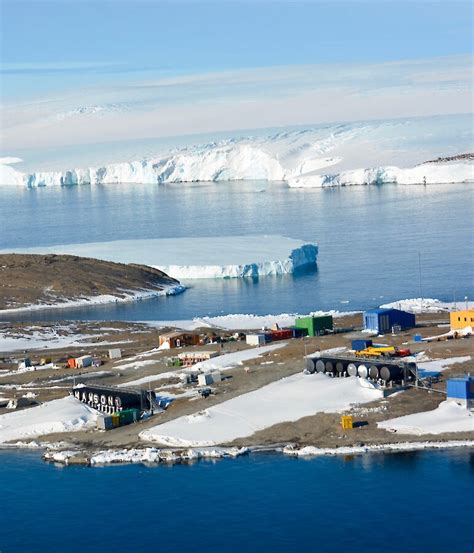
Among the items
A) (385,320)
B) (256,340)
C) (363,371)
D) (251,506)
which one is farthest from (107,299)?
(251,506)

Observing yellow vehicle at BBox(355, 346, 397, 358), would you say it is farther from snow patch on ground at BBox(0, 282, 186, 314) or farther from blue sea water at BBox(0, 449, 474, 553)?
snow patch on ground at BBox(0, 282, 186, 314)

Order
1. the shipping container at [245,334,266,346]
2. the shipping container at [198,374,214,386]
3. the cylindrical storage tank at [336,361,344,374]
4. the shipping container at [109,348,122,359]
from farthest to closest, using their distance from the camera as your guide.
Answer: the shipping container at [109,348,122,359] → the shipping container at [245,334,266,346] → the shipping container at [198,374,214,386] → the cylindrical storage tank at [336,361,344,374]

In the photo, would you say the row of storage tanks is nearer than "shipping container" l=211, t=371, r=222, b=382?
Yes

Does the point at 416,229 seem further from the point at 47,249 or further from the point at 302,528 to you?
the point at 302,528

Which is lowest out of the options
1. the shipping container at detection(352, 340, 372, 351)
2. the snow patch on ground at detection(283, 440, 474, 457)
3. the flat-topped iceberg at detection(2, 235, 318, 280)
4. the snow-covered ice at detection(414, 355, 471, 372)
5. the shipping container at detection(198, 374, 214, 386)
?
Result: the snow patch on ground at detection(283, 440, 474, 457)


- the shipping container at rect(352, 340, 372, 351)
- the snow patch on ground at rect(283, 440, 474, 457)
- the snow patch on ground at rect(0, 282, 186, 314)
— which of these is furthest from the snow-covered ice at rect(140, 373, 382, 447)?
the snow patch on ground at rect(0, 282, 186, 314)

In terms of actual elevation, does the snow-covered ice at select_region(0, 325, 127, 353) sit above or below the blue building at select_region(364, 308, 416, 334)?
below
